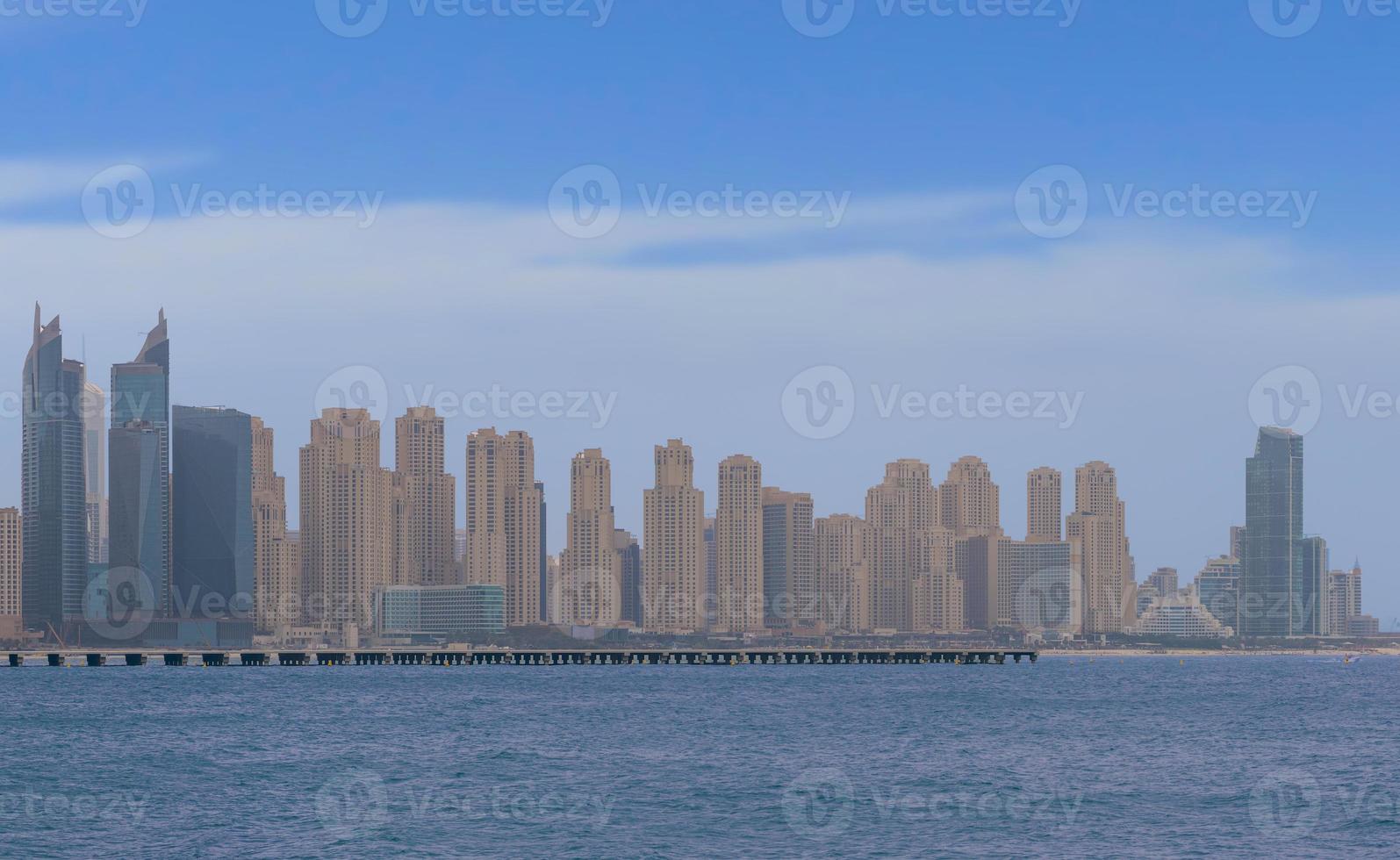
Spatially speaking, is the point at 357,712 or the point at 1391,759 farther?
the point at 357,712

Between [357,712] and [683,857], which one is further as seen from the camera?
[357,712]

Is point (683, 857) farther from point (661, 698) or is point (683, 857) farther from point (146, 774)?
point (661, 698)

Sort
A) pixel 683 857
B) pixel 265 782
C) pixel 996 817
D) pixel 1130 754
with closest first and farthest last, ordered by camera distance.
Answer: pixel 683 857
pixel 996 817
pixel 265 782
pixel 1130 754

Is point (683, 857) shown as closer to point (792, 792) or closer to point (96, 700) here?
point (792, 792)

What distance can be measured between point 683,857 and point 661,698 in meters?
85.2

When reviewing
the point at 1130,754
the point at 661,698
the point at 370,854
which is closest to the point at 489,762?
the point at 370,854

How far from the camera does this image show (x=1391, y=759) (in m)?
82.9

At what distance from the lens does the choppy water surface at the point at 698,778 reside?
5484 centimetres

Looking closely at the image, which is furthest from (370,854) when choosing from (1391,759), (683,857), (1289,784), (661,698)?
(661,698)

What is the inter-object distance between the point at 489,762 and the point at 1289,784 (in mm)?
36649

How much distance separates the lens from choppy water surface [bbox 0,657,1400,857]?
5484 centimetres

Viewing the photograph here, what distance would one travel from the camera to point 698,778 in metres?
70.5

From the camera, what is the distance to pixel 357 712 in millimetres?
117250

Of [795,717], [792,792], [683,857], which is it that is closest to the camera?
[683,857]
